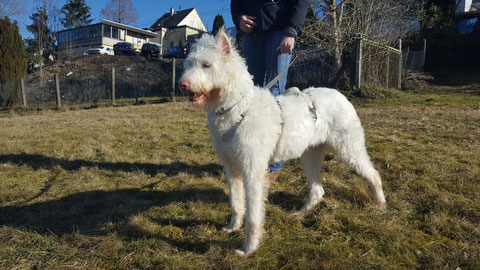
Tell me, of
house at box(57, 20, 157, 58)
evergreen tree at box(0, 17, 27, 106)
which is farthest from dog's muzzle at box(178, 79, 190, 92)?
house at box(57, 20, 157, 58)

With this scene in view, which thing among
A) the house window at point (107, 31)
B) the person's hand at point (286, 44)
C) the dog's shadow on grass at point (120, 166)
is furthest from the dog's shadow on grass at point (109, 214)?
the house window at point (107, 31)

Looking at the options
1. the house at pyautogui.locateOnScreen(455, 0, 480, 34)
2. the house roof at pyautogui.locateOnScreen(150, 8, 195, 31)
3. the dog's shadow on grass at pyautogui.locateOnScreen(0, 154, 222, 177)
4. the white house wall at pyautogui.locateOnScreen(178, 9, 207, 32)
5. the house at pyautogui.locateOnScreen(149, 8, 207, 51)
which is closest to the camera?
the dog's shadow on grass at pyautogui.locateOnScreen(0, 154, 222, 177)

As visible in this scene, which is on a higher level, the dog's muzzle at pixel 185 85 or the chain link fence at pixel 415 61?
the chain link fence at pixel 415 61

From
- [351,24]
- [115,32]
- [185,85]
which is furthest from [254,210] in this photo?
[115,32]

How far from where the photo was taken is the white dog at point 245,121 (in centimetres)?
256

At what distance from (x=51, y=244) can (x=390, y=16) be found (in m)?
15.1

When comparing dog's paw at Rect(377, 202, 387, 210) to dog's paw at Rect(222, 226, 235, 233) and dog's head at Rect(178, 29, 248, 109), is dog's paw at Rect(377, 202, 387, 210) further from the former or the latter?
dog's head at Rect(178, 29, 248, 109)

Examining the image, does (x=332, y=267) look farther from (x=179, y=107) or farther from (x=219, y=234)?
(x=179, y=107)

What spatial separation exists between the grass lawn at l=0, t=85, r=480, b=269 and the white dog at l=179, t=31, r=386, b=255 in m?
0.40

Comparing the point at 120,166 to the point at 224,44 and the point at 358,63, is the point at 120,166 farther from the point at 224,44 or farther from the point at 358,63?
the point at 358,63

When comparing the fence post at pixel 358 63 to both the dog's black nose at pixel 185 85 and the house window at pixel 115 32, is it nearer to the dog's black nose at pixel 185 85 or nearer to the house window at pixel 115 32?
the dog's black nose at pixel 185 85

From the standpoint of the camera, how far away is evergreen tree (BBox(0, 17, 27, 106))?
15.5m

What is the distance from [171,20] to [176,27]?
5575 millimetres

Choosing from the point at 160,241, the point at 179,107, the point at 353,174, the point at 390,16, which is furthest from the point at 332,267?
the point at 390,16
